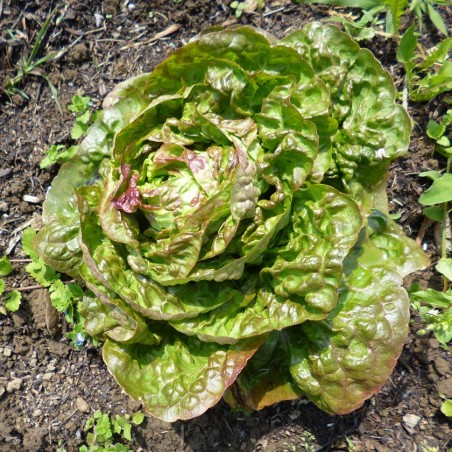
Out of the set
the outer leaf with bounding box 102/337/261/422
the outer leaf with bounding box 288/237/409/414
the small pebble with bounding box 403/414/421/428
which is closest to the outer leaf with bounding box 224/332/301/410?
the outer leaf with bounding box 288/237/409/414

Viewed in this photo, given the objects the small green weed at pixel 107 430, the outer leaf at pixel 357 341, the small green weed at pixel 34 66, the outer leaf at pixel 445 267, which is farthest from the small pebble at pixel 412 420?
the small green weed at pixel 34 66

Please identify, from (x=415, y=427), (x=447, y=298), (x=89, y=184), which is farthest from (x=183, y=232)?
(x=415, y=427)

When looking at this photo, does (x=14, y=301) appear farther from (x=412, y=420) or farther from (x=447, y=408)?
(x=447, y=408)

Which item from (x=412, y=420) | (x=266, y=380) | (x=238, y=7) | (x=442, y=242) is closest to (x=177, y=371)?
(x=266, y=380)

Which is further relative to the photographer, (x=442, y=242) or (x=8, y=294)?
(x=8, y=294)

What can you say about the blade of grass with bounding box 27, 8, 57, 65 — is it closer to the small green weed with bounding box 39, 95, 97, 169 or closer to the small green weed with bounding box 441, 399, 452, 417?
the small green weed with bounding box 39, 95, 97, 169

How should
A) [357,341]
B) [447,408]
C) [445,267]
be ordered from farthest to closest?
[447,408], [445,267], [357,341]

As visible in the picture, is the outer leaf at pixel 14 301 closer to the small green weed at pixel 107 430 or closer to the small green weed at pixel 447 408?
the small green weed at pixel 107 430
